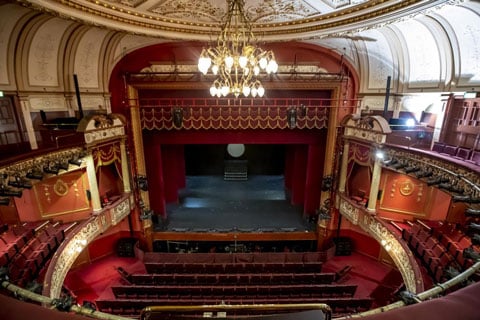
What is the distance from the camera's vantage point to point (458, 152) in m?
6.23

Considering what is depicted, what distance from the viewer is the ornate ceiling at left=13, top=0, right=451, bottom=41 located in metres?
5.11

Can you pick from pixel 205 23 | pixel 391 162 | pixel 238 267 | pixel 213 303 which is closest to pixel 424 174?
pixel 391 162

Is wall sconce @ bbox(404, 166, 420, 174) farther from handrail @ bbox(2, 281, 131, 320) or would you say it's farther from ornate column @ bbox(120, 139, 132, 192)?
ornate column @ bbox(120, 139, 132, 192)

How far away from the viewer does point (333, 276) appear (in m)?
7.98

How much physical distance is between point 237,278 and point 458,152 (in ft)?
23.0

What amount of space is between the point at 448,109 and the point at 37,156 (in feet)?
35.7

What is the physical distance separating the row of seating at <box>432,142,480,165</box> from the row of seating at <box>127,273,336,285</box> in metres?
4.87

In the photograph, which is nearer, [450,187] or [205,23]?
[450,187]

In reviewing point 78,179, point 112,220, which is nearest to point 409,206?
point 112,220

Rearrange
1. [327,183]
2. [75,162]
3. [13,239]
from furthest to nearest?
[327,183], [75,162], [13,239]

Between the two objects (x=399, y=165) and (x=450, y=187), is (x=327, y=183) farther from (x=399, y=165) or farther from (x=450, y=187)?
(x=450, y=187)

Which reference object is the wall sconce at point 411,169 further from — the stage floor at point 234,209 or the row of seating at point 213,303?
the stage floor at point 234,209

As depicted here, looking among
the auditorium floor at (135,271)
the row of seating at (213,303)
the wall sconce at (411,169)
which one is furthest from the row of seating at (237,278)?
the wall sconce at (411,169)

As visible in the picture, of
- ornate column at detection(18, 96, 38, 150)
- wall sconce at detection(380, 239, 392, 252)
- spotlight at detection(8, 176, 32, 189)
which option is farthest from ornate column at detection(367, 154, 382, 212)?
ornate column at detection(18, 96, 38, 150)
